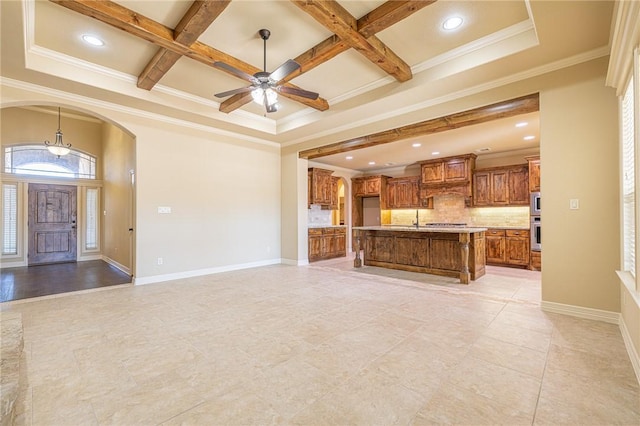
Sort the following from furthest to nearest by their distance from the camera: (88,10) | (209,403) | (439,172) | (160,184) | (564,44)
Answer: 1. (439,172)
2. (160,184)
3. (564,44)
4. (88,10)
5. (209,403)

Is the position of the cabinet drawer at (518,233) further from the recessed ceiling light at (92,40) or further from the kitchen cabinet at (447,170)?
the recessed ceiling light at (92,40)

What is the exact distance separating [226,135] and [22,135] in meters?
4.96

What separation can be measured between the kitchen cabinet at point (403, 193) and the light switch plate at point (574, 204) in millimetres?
5376

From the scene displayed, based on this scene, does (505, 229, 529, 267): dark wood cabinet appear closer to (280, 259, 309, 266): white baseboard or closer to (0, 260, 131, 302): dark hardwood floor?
(280, 259, 309, 266): white baseboard

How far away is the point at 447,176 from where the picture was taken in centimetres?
771

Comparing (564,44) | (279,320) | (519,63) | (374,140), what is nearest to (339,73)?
(374,140)

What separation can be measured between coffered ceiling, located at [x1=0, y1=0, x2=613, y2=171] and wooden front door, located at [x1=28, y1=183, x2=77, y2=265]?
4.79m

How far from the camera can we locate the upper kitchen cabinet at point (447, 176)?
24.2ft

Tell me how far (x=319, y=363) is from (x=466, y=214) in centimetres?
704

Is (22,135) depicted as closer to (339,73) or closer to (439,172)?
(339,73)

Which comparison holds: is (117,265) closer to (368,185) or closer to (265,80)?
(265,80)

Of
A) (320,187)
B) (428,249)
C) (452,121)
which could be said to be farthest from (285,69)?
(320,187)

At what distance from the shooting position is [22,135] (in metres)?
6.53

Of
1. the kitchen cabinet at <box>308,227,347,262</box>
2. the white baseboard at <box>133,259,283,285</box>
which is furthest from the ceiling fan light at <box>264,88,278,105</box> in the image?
the kitchen cabinet at <box>308,227,347,262</box>
